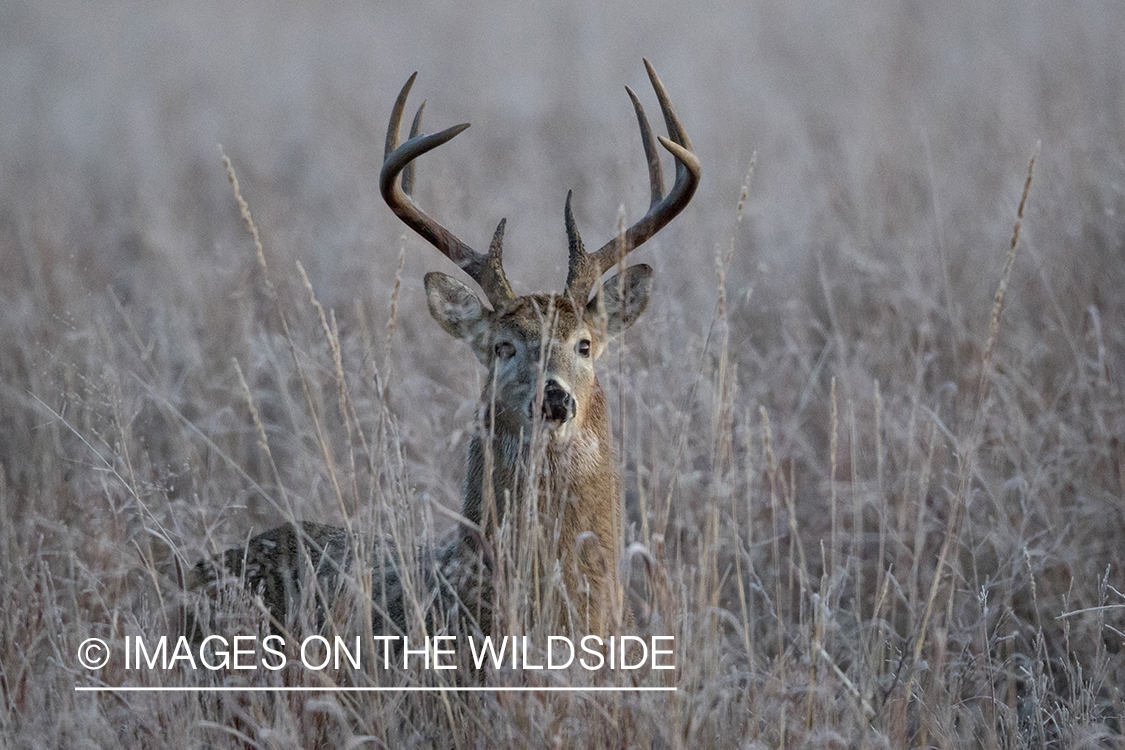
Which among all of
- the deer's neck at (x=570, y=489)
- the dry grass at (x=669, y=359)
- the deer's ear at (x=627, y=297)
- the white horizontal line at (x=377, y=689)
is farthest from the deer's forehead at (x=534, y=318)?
the white horizontal line at (x=377, y=689)

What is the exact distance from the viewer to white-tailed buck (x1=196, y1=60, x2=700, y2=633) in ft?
13.0

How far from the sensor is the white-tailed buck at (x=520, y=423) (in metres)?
3.97

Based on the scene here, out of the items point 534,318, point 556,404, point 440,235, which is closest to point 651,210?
point 534,318

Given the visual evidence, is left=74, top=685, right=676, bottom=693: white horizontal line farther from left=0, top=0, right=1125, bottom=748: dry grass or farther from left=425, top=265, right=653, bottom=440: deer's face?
left=425, top=265, right=653, bottom=440: deer's face

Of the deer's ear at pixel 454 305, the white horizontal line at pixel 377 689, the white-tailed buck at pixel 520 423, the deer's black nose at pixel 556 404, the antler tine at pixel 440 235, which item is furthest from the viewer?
the deer's ear at pixel 454 305

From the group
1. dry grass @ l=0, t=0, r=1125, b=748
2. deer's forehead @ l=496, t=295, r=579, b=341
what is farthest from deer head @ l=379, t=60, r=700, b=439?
dry grass @ l=0, t=0, r=1125, b=748

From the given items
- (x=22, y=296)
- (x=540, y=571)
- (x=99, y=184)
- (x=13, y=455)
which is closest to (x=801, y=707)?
(x=540, y=571)

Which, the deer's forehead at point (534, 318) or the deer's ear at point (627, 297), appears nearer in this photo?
the deer's forehead at point (534, 318)

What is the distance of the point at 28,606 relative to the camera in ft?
13.1

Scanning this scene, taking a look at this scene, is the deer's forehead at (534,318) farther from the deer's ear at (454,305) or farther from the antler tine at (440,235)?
the deer's ear at (454,305)

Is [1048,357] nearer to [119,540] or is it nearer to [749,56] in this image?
[119,540]

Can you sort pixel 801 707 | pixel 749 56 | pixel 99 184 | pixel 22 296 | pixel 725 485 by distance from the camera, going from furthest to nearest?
1. pixel 749 56
2. pixel 99 184
3. pixel 22 296
4. pixel 725 485
5. pixel 801 707

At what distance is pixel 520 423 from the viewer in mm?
4207

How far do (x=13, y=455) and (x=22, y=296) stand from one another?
194 cm
